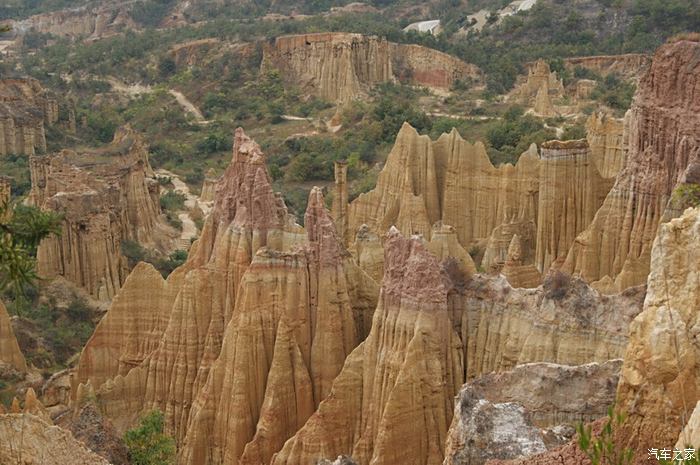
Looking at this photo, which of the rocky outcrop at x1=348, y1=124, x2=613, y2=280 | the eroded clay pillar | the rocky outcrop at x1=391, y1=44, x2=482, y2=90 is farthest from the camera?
→ the rocky outcrop at x1=391, y1=44, x2=482, y2=90

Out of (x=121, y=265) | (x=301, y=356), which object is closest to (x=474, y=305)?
(x=301, y=356)

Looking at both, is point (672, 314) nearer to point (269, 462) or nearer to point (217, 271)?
point (269, 462)

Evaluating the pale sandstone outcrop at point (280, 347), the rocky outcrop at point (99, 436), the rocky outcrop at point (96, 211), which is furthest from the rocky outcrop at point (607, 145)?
the rocky outcrop at point (99, 436)

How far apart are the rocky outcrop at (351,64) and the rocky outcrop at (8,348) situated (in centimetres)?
4296

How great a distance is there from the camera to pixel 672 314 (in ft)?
27.2

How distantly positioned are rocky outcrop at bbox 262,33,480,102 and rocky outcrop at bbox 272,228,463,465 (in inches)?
1990

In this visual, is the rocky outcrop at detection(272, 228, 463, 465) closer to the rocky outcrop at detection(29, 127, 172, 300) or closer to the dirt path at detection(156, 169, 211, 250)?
the rocky outcrop at detection(29, 127, 172, 300)

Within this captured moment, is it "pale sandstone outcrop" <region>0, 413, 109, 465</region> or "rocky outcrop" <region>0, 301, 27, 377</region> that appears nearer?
"pale sandstone outcrop" <region>0, 413, 109, 465</region>

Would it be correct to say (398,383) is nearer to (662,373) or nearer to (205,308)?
(205,308)

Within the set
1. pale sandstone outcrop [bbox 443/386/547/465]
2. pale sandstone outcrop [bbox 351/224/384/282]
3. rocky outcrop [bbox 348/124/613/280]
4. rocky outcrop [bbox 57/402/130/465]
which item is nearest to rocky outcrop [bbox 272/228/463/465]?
rocky outcrop [bbox 57/402/130/465]

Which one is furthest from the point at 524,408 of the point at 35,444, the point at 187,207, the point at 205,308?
the point at 187,207

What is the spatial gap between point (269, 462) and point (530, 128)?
31073 millimetres

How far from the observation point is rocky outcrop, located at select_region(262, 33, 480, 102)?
67188mm

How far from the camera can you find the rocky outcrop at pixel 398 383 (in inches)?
539
